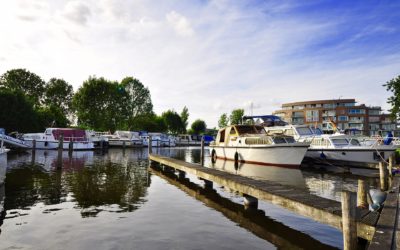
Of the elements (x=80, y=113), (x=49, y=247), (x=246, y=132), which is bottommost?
(x=49, y=247)

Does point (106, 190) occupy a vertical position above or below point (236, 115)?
below

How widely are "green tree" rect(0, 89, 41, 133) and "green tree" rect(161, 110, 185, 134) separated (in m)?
58.6

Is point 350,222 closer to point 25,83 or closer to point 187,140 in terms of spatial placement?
point 25,83

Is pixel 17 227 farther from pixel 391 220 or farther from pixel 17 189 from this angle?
pixel 391 220

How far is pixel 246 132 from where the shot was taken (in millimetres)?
31578

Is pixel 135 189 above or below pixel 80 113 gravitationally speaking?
below

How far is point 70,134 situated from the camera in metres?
49.4

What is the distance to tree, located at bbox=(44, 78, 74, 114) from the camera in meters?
83.1

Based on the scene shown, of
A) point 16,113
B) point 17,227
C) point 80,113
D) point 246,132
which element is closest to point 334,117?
point 80,113

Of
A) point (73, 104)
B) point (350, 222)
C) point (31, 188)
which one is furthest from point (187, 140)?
point (350, 222)

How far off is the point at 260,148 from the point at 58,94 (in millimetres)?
71859

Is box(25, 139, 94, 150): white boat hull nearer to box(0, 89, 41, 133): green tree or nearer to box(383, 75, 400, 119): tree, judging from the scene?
box(0, 89, 41, 133): green tree

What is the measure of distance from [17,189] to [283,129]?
26.5 m

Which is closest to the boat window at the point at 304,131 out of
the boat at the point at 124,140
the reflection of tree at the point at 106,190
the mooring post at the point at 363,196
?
the reflection of tree at the point at 106,190
